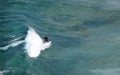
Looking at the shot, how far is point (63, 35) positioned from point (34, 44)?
6.36 meters

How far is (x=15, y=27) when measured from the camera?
1874 inches

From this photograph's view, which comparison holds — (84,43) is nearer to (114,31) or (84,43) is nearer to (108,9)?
(114,31)

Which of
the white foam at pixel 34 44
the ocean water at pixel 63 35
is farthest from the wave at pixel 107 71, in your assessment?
the white foam at pixel 34 44

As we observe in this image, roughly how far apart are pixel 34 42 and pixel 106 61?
354 inches

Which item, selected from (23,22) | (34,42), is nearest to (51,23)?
(23,22)

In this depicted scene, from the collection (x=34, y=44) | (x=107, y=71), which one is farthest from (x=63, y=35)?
(x=107, y=71)

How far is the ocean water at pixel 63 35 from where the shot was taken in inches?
1556

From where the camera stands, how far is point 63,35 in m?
48.5

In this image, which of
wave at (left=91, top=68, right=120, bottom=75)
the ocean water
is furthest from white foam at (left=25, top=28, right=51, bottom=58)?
wave at (left=91, top=68, right=120, bottom=75)

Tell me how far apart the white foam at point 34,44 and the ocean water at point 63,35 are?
0.45 meters

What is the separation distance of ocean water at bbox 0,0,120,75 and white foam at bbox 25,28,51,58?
447mm

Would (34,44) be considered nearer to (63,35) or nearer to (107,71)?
(63,35)

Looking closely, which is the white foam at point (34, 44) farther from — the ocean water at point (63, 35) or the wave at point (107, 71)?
the wave at point (107, 71)

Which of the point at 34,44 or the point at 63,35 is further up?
the point at 34,44
